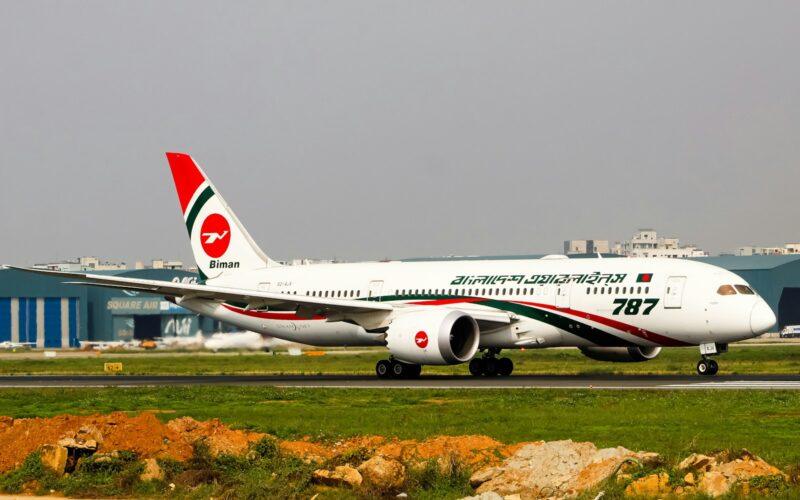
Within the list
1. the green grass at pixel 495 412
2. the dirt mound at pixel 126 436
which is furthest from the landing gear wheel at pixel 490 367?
the dirt mound at pixel 126 436

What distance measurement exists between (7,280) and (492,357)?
84.0 metres

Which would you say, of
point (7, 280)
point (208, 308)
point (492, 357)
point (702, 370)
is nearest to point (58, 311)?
point (7, 280)

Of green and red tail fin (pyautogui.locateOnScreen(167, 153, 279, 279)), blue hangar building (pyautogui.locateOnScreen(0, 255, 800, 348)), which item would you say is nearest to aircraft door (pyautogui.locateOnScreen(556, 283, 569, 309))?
green and red tail fin (pyautogui.locateOnScreen(167, 153, 279, 279))

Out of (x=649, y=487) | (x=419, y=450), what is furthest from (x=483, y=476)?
(x=419, y=450)

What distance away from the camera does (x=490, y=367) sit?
43.1 meters

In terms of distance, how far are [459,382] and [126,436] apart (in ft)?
63.3

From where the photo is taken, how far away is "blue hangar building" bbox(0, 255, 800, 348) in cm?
11362

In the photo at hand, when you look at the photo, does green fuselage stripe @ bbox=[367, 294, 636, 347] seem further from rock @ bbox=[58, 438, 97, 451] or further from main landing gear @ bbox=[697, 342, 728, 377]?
rock @ bbox=[58, 438, 97, 451]

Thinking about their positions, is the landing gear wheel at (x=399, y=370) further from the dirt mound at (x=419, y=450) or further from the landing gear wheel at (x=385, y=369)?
the dirt mound at (x=419, y=450)

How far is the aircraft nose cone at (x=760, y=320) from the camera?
37.1m

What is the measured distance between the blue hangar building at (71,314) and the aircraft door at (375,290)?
7127cm

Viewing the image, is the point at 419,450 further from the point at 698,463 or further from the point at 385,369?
the point at 385,369

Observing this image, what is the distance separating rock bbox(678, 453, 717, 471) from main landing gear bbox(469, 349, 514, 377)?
2670 cm

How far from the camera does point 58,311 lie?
116812 mm
